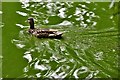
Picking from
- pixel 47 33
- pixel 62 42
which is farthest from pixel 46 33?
pixel 62 42

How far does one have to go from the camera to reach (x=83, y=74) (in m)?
4.09

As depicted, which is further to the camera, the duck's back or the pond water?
the duck's back

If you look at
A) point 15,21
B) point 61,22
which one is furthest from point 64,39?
point 15,21

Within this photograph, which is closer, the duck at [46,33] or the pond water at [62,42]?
the pond water at [62,42]

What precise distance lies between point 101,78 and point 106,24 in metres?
1.37

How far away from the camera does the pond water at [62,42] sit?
415cm

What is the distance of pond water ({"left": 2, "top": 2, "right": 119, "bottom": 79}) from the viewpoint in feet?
13.6

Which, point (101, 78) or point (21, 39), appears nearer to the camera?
point (101, 78)

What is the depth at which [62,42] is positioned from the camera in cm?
471

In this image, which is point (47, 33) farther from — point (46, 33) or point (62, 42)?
point (62, 42)

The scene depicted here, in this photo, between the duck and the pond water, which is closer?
the pond water

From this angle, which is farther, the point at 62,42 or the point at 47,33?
the point at 47,33

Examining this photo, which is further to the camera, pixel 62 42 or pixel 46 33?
pixel 46 33

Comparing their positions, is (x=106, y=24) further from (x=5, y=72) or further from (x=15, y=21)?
(x=5, y=72)
